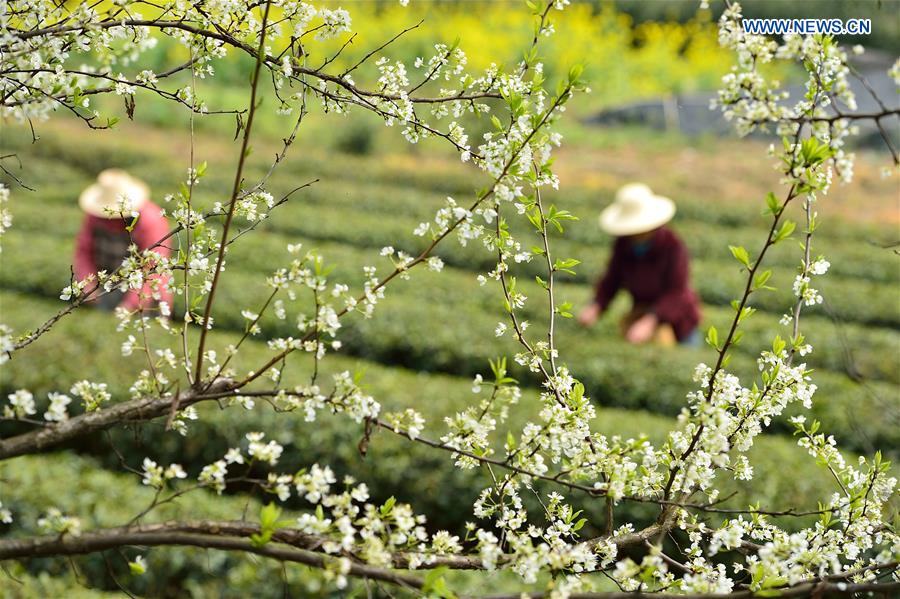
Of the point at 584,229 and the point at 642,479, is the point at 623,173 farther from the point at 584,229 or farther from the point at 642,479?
the point at 642,479

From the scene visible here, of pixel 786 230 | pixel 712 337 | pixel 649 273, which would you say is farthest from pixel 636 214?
pixel 786 230

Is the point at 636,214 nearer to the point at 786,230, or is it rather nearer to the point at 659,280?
the point at 659,280

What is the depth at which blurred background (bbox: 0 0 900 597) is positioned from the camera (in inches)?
216

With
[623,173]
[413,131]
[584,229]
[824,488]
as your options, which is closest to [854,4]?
[623,173]

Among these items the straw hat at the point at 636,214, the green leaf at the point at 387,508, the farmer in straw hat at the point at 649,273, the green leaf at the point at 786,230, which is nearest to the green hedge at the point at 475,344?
the farmer in straw hat at the point at 649,273

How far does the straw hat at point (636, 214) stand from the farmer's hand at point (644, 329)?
80 centimetres

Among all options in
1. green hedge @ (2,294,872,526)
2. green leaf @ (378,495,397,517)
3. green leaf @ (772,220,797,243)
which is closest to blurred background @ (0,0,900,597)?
green hedge @ (2,294,872,526)

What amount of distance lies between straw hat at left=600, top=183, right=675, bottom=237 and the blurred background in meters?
0.72

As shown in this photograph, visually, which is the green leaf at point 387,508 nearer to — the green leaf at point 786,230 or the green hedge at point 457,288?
the green leaf at point 786,230

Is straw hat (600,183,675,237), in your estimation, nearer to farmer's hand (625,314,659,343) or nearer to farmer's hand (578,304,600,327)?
farmer's hand (578,304,600,327)

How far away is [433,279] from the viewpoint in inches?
377

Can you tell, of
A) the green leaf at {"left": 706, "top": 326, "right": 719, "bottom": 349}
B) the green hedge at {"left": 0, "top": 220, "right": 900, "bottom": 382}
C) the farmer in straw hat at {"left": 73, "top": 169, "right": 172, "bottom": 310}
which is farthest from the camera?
the green hedge at {"left": 0, "top": 220, "right": 900, "bottom": 382}

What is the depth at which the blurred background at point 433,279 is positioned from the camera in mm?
5488

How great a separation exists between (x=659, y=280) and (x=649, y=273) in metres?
0.11
